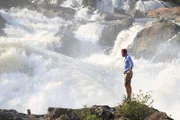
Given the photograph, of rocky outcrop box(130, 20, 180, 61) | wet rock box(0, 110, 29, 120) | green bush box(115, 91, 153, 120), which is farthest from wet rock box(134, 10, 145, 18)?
green bush box(115, 91, 153, 120)

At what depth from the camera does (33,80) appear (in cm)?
2056

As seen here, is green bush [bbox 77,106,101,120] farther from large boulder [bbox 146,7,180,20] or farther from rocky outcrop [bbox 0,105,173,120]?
large boulder [bbox 146,7,180,20]

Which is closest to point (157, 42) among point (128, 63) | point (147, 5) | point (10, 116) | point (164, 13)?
point (164, 13)

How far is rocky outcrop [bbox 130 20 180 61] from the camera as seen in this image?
2561 cm

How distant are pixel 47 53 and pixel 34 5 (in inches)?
681

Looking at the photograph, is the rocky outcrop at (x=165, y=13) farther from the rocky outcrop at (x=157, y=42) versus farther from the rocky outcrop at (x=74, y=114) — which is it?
the rocky outcrop at (x=74, y=114)

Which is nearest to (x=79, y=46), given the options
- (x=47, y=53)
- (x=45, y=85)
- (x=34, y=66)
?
(x=47, y=53)

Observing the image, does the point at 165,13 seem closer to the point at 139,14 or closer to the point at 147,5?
the point at 139,14

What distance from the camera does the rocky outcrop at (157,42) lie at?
25.6m

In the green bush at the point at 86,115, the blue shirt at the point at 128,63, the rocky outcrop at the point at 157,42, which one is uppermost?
the rocky outcrop at the point at 157,42

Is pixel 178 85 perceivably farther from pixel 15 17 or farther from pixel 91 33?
pixel 15 17

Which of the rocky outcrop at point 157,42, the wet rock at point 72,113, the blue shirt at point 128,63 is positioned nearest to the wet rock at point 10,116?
the wet rock at point 72,113

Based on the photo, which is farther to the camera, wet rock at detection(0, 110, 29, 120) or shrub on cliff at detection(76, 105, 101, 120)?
wet rock at detection(0, 110, 29, 120)

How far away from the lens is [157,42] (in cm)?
2678
